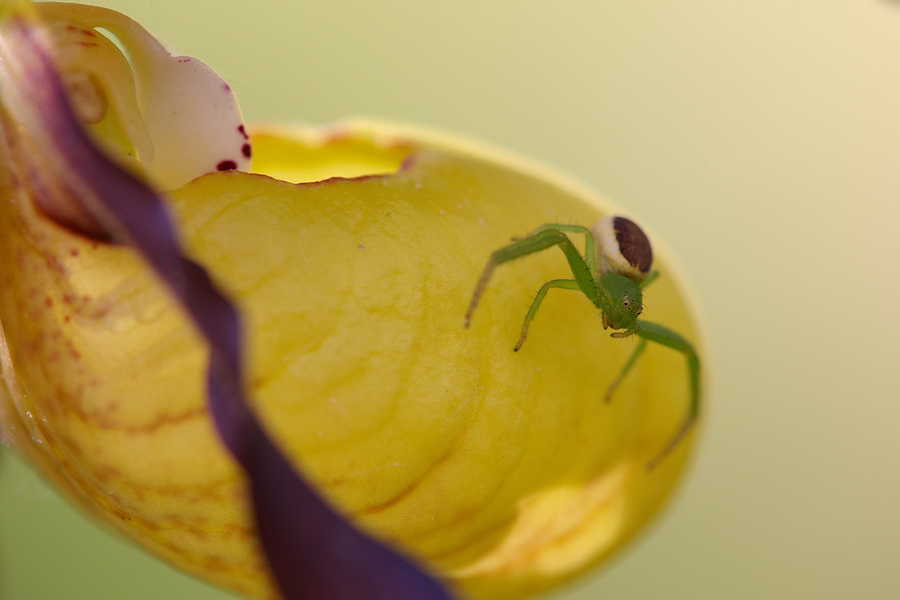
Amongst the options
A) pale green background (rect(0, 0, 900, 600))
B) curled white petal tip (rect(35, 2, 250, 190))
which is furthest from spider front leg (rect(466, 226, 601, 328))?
pale green background (rect(0, 0, 900, 600))

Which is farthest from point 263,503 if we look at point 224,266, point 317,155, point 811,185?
point 811,185

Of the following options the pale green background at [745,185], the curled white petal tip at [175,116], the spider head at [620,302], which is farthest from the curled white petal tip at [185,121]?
the pale green background at [745,185]

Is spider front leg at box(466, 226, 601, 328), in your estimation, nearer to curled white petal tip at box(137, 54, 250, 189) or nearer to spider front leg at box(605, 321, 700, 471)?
spider front leg at box(605, 321, 700, 471)

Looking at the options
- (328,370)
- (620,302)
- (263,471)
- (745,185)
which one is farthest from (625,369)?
(745,185)

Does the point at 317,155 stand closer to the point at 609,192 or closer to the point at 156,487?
the point at 156,487

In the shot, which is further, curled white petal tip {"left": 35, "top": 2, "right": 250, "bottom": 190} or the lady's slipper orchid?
curled white petal tip {"left": 35, "top": 2, "right": 250, "bottom": 190}

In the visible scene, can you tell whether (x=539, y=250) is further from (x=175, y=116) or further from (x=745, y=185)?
(x=745, y=185)

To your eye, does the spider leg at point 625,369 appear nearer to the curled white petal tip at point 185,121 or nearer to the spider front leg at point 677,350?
the spider front leg at point 677,350

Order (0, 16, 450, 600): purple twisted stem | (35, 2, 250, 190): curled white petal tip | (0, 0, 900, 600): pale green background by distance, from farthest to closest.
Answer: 1. (0, 0, 900, 600): pale green background
2. (35, 2, 250, 190): curled white petal tip
3. (0, 16, 450, 600): purple twisted stem
